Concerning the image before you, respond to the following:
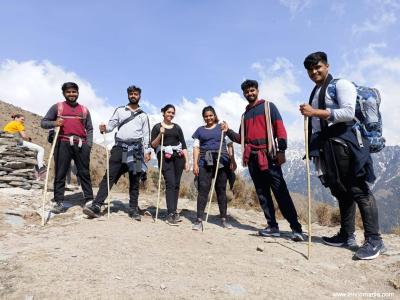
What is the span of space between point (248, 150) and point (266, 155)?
32 cm

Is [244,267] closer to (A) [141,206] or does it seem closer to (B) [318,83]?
(B) [318,83]

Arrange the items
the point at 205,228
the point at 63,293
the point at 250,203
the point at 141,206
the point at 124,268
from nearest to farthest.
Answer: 1. the point at 63,293
2. the point at 124,268
3. the point at 205,228
4. the point at 141,206
5. the point at 250,203

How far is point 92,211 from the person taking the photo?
6176 millimetres

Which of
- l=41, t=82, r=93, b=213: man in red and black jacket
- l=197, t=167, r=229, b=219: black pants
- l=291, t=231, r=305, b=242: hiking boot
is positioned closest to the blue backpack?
l=291, t=231, r=305, b=242: hiking boot

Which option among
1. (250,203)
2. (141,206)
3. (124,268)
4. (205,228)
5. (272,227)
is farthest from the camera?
(250,203)

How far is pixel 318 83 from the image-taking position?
4945 millimetres

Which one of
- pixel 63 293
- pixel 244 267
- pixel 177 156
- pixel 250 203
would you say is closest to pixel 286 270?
pixel 244 267

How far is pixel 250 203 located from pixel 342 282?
22.7ft

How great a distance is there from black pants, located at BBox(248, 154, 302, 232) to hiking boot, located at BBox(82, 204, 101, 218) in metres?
2.80

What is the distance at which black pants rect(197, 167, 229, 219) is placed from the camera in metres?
6.43

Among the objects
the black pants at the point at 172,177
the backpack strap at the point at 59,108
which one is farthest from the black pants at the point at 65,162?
the black pants at the point at 172,177

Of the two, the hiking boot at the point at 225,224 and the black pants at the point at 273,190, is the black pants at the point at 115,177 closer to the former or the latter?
the hiking boot at the point at 225,224

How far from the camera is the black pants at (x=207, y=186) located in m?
6.43

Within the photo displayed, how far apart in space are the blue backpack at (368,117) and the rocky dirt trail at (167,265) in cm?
149
